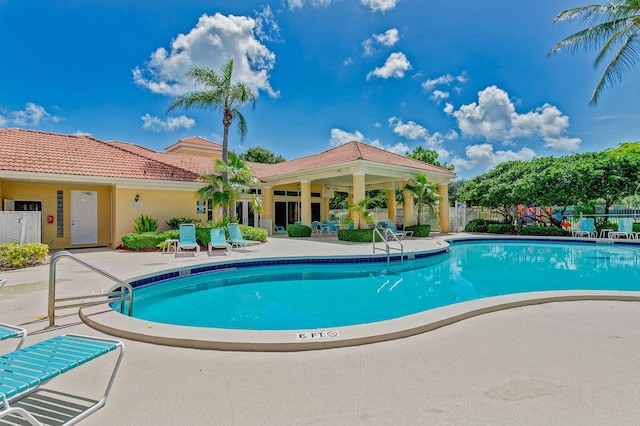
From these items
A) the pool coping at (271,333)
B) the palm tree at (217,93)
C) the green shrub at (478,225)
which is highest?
the palm tree at (217,93)

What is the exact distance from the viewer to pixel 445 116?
28.3 m

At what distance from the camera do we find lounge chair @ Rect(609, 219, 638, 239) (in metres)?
17.6

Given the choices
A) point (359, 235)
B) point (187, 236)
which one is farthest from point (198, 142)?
point (359, 235)

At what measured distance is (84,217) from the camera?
49.3 feet

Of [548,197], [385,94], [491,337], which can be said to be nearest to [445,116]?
[385,94]

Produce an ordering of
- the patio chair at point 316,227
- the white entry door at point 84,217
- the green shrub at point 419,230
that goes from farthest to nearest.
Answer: the patio chair at point 316,227, the green shrub at point 419,230, the white entry door at point 84,217

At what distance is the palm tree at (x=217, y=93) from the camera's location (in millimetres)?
15188

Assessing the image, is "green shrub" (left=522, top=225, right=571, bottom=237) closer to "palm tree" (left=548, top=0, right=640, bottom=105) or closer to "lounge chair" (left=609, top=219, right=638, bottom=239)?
"lounge chair" (left=609, top=219, right=638, bottom=239)

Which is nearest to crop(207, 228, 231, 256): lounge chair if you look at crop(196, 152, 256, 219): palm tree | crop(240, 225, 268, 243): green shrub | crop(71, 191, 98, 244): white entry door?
crop(196, 152, 256, 219): palm tree

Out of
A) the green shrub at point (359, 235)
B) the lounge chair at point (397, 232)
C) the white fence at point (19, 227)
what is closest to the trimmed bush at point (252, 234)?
the green shrub at point (359, 235)

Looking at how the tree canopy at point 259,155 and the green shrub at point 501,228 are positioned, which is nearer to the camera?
the green shrub at point 501,228

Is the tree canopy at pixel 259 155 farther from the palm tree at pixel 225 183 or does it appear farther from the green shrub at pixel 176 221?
the palm tree at pixel 225 183

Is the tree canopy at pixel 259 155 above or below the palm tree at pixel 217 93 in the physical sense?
above

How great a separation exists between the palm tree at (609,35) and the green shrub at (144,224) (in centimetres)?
1866
